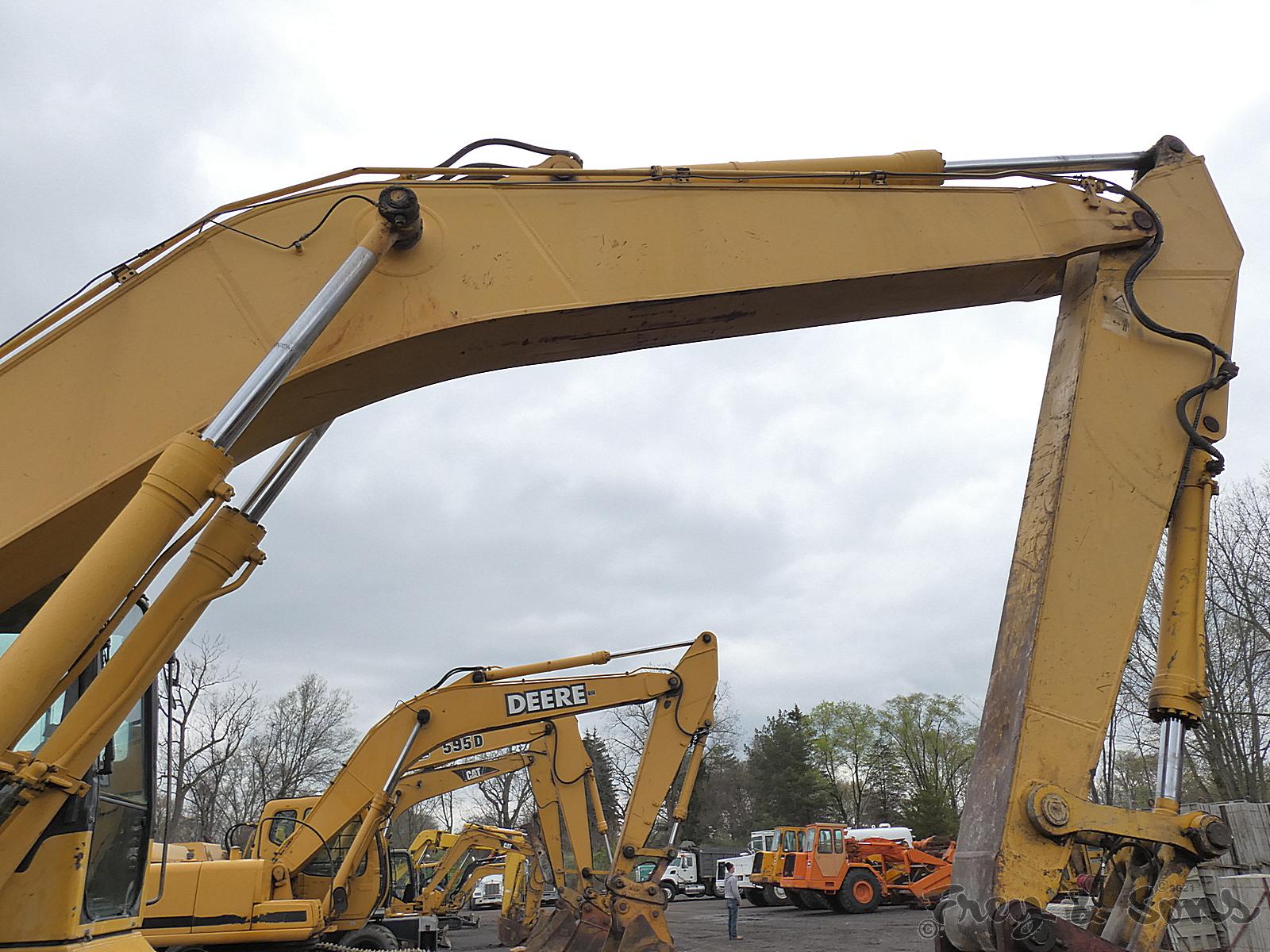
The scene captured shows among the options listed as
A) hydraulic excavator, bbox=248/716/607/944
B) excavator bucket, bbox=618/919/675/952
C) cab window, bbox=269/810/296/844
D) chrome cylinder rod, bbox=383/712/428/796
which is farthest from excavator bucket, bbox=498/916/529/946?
chrome cylinder rod, bbox=383/712/428/796

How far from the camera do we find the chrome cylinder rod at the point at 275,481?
12.1ft

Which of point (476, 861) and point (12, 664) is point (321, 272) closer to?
point (12, 664)

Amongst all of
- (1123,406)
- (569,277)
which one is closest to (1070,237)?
(1123,406)

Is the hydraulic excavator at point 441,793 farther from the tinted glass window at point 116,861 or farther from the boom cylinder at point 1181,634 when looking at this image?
the boom cylinder at point 1181,634

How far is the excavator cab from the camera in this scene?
10.7 ft

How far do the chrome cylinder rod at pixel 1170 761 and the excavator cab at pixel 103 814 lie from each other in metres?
3.47

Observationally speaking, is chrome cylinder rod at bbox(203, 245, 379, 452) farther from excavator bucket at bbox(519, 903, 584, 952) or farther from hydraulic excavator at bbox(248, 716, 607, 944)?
excavator bucket at bbox(519, 903, 584, 952)

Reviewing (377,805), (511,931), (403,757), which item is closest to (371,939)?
(377,805)

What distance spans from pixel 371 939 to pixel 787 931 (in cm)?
1222

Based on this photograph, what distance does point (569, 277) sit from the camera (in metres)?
3.67

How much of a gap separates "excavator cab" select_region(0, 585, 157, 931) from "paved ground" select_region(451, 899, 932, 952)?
1206 centimetres

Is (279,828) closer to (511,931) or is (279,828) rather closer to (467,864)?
(511,931)

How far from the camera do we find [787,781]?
5884cm

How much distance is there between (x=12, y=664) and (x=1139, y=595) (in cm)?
371
